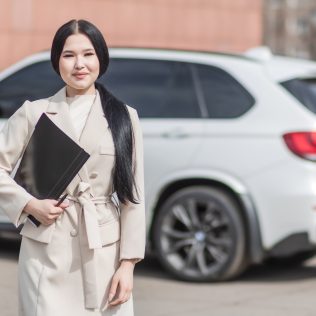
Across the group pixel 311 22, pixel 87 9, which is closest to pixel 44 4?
pixel 87 9

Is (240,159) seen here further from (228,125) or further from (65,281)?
(65,281)

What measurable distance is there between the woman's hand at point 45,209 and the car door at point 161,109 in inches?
173

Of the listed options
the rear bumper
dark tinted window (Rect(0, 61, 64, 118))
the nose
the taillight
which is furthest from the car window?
the nose

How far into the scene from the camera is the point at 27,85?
8484 mm

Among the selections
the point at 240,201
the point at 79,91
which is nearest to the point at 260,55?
the point at 240,201

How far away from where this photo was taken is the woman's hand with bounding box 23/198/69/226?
3604mm

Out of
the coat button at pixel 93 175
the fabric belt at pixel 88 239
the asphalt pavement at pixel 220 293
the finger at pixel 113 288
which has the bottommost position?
the asphalt pavement at pixel 220 293

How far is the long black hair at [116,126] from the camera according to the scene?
3.69 meters

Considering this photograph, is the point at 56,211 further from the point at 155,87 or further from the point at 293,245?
the point at 155,87

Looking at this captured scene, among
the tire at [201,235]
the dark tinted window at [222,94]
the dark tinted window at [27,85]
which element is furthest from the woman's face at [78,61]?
the dark tinted window at [27,85]

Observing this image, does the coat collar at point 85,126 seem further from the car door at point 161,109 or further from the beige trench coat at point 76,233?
the car door at point 161,109

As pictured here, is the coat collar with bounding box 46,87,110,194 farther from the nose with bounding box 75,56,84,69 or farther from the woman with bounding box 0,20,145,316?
the nose with bounding box 75,56,84,69

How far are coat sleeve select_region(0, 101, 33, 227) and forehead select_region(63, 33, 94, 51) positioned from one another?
25 centimetres

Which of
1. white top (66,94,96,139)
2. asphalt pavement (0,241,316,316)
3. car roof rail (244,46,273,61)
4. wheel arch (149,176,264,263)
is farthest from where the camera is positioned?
car roof rail (244,46,273,61)
